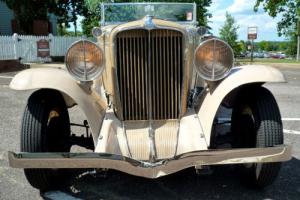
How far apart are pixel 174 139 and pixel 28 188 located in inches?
56.6

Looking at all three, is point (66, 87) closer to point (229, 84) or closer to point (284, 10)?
point (229, 84)

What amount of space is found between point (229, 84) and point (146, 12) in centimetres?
210

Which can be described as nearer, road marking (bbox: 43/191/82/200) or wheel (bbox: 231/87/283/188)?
wheel (bbox: 231/87/283/188)

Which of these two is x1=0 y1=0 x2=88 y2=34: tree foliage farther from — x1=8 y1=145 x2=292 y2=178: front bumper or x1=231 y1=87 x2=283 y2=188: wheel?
x1=8 y1=145 x2=292 y2=178: front bumper

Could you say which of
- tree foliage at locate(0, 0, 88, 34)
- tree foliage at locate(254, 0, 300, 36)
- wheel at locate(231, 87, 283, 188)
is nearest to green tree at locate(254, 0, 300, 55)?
tree foliage at locate(254, 0, 300, 36)

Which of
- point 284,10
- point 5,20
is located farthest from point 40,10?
point 284,10

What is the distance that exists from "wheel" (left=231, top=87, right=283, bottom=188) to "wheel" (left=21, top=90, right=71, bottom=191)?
169cm

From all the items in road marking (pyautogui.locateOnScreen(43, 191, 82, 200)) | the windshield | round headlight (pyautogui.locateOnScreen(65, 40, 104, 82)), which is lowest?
road marking (pyautogui.locateOnScreen(43, 191, 82, 200))

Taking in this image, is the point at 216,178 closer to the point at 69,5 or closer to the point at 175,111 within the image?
the point at 175,111

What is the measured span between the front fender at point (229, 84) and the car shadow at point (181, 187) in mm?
496

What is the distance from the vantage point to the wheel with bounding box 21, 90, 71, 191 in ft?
11.9

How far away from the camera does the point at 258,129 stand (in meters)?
3.65

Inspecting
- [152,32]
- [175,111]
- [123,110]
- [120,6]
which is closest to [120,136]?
[123,110]

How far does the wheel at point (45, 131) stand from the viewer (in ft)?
11.9
